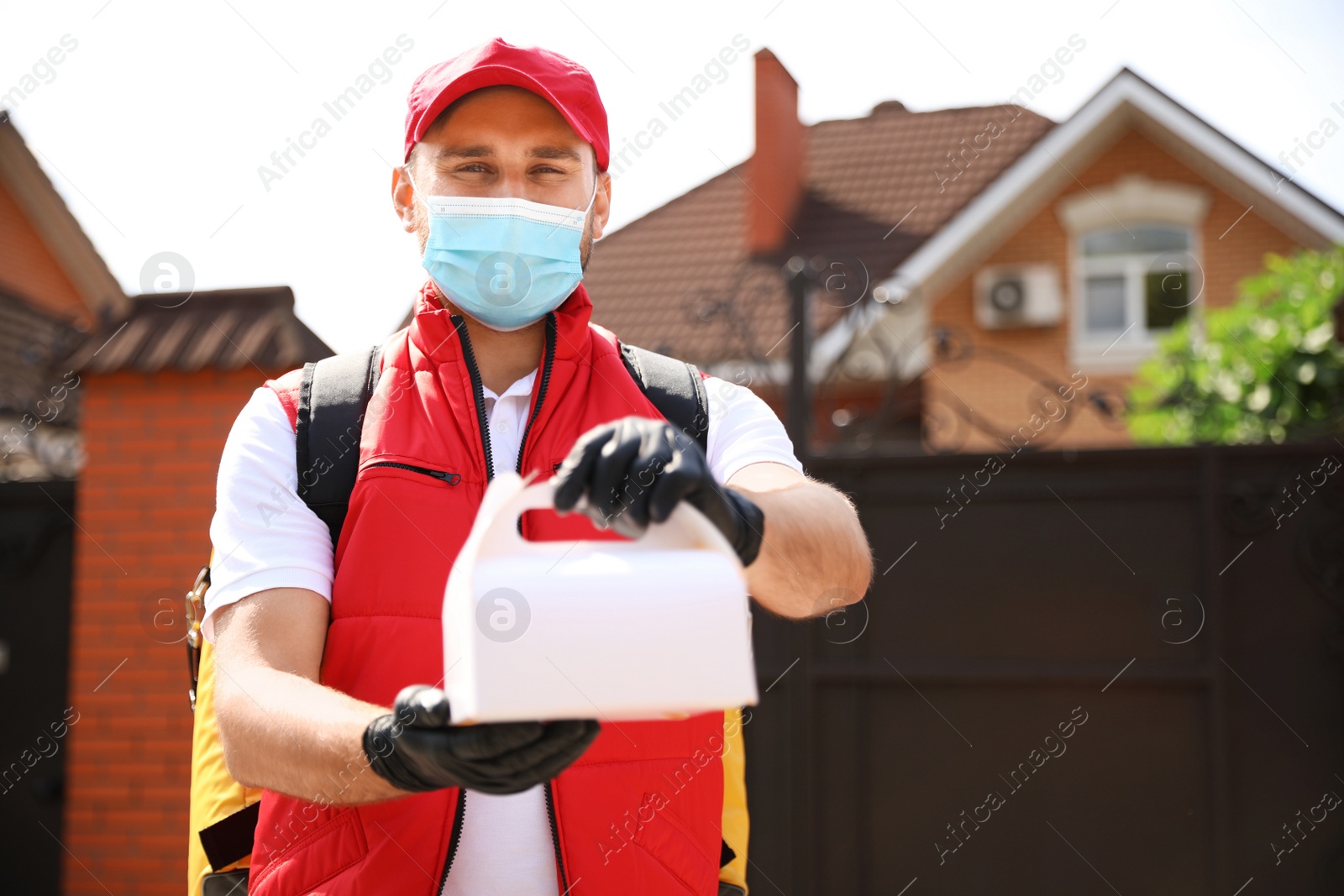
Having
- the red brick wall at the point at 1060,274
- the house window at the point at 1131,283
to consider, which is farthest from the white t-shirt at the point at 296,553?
the house window at the point at 1131,283

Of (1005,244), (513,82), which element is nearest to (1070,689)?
(513,82)

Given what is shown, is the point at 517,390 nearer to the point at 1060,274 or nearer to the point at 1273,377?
the point at 1273,377

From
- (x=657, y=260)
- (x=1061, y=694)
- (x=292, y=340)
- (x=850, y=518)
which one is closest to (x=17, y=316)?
(x=657, y=260)

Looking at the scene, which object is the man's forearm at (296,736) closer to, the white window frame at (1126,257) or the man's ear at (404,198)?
the man's ear at (404,198)

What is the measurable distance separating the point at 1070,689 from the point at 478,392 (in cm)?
270

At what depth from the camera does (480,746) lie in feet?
3.68

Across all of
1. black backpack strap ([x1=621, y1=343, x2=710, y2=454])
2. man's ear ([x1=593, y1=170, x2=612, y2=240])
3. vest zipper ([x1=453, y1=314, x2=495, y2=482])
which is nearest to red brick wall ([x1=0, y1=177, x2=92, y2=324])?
man's ear ([x1=593, y1=170, x2=612, y2=240])

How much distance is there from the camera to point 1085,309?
37.9 feet

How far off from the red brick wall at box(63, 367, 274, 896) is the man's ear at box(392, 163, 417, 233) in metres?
2.16

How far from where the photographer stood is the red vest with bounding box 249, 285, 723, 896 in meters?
1.42

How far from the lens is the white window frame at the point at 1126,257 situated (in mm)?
11016

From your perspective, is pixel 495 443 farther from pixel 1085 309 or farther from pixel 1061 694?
pixel 1085 309

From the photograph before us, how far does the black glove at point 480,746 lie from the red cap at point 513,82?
3.10ft

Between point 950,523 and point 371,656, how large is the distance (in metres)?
2.66
